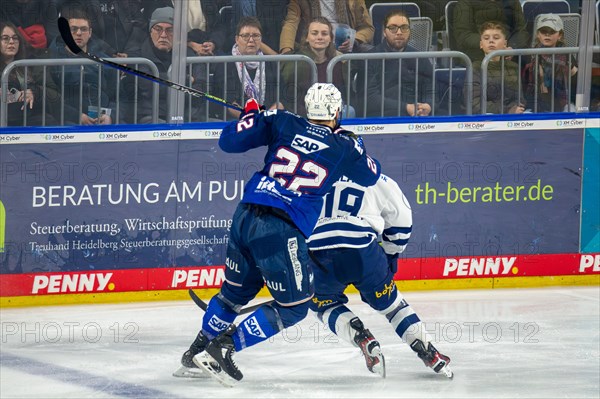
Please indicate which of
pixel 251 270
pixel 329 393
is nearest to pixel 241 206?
pixel 251 270

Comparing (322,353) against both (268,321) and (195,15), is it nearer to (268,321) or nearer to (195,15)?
(268,321)

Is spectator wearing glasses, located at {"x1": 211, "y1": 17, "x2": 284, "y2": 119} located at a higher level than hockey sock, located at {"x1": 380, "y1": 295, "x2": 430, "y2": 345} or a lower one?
higher

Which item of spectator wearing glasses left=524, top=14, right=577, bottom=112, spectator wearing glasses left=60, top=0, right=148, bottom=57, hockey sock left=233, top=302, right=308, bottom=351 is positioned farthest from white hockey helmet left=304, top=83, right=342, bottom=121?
spectator wearing glasses left=524, top=14, right=577, bottom=112

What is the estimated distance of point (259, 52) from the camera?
310 inches

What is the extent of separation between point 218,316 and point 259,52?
2.59 m

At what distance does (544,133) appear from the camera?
27.2 feet

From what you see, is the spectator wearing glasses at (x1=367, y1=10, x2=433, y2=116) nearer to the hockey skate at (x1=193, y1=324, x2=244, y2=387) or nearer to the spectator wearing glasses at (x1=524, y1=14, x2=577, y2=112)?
the spectator wearing glasses at (x1=524, y1=14, x2=577, y2=112)

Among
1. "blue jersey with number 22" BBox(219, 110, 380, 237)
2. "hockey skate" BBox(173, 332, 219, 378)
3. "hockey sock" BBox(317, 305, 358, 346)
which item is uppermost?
"blue jersey with number 22" BBox(219, 110, 380, 237)

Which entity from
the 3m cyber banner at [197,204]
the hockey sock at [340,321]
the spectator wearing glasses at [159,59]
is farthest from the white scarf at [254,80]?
the hockey sock at [340,321]

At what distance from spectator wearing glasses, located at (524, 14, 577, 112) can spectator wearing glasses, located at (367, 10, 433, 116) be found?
2.51ft

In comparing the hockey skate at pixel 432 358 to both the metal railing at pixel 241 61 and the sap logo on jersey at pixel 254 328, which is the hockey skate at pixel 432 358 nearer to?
the sap logo on jersey at pixel 254 328

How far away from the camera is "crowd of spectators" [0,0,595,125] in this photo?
7.55 m

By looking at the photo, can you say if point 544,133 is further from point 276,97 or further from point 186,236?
point 186,236

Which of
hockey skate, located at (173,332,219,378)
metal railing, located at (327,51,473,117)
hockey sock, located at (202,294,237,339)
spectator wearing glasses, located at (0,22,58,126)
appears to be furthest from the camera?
metal railing, located at (327,51,473,117)
